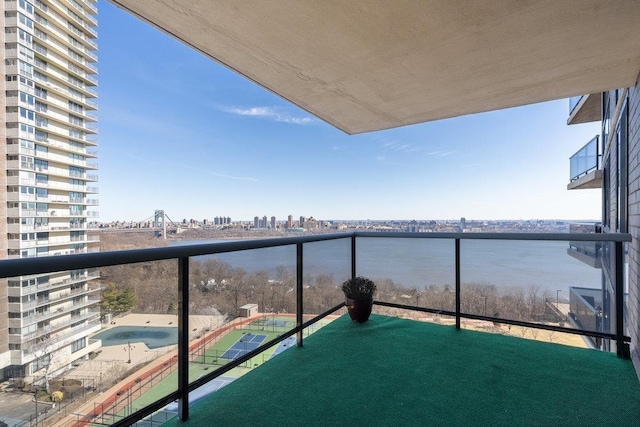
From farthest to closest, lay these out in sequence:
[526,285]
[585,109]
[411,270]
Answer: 1. [585,109]
2. [411,270]
3. [526,285]

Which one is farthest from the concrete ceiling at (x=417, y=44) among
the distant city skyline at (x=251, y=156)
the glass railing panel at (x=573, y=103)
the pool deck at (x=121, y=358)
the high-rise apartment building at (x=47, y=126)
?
the distant city skyline at (x=251, y=156)

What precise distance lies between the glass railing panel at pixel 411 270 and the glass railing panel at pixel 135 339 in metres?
2.66

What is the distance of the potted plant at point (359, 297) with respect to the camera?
3611mm

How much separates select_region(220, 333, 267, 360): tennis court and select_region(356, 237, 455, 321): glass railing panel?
1.96 metres

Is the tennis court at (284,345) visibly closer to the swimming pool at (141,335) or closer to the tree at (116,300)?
the swimming pool at (141,335)

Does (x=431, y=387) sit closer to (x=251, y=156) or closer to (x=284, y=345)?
(x=284, y=345)

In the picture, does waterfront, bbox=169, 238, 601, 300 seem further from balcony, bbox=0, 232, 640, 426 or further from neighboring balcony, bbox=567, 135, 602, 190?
neighboring balcony, bbox=567, 135, 602, 190

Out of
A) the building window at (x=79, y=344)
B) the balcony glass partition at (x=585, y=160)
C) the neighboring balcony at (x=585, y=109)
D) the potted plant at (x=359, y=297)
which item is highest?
the neighboring balcony at (x=585, y=109)

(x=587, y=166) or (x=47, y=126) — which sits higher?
(x=47, y=126)

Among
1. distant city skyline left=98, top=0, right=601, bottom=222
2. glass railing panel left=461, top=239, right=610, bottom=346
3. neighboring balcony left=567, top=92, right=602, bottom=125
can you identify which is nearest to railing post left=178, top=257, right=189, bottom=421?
glass railing panel left=461, top=239, right=610, bottom=346

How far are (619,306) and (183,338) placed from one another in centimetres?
367

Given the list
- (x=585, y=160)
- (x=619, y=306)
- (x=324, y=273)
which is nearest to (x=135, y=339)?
(x=324, y=273)

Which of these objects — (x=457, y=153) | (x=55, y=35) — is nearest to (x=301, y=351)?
(x=457, y=153)

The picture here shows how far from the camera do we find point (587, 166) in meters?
8.62
